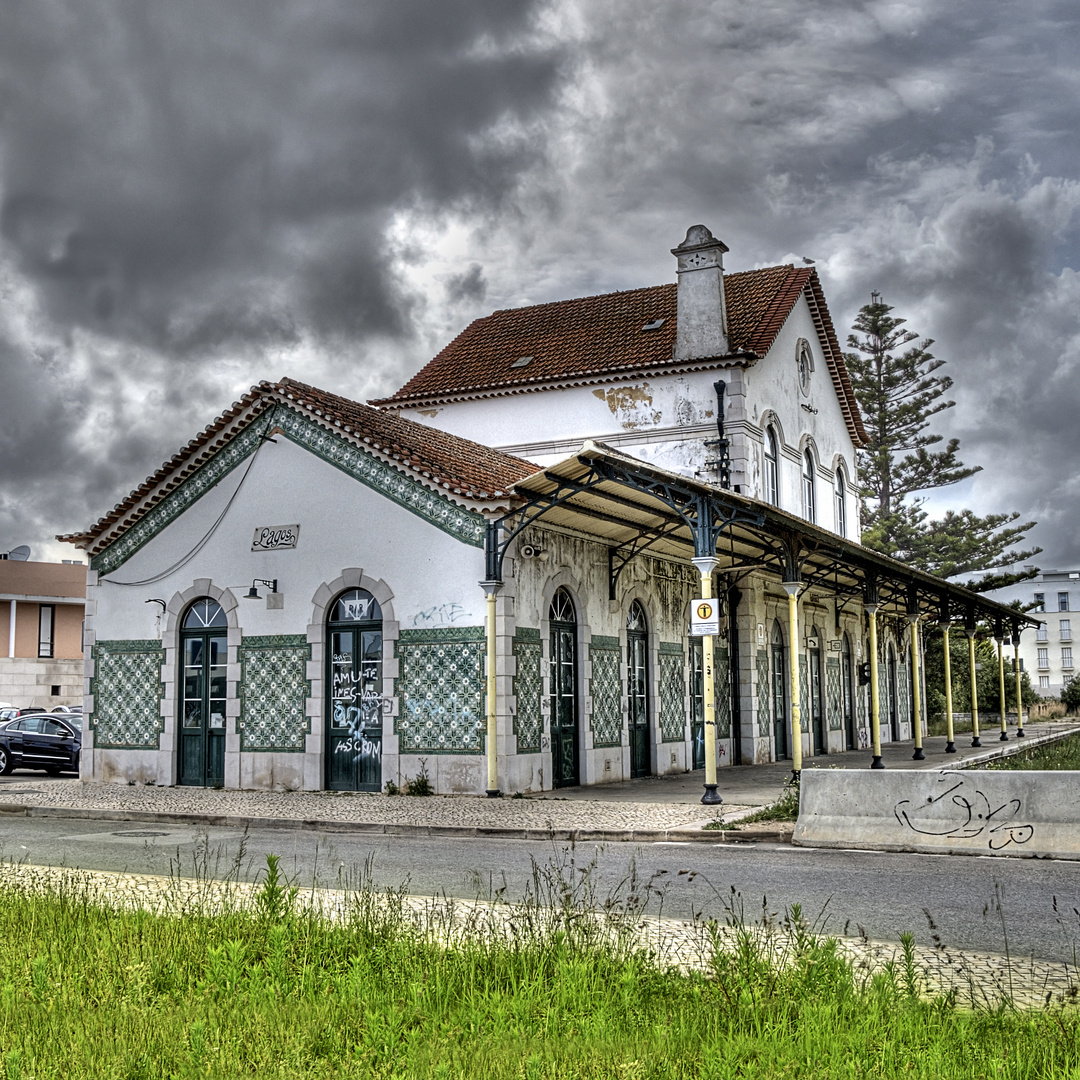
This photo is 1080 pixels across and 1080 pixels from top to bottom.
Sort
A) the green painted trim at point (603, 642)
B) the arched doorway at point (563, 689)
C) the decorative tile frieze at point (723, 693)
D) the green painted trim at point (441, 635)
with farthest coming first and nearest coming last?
the decorative tile frieze at point (723, 693)
the green painted trim at point (603, 642)
the arched doorway at point (563, 689)
the green painted trim at point (441, 635)

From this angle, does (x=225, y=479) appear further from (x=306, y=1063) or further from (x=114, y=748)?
(x=306, y=1063)

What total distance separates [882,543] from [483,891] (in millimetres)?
49988

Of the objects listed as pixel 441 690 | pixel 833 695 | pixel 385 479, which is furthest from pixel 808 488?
pixel 441 690

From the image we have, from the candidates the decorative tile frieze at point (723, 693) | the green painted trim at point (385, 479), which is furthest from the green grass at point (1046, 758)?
the green painted trim at point (385, 479)

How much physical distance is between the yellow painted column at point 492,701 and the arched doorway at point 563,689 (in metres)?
1.94

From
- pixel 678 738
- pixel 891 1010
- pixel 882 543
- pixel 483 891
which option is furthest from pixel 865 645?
A: pixel 891 1010

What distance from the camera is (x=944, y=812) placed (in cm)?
1232

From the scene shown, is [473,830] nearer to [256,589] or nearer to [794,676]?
[794,676]

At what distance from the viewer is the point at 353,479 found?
2016cm

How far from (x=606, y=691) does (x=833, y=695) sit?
14256mm

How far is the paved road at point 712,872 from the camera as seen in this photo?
8.20 m

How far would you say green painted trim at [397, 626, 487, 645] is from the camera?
1861 centimetres

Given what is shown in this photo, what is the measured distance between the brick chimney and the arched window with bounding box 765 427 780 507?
274 centimetres

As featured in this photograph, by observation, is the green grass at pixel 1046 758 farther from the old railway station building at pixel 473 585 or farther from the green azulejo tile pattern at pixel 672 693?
the green azulejo tile pattern at pixel 672 693
